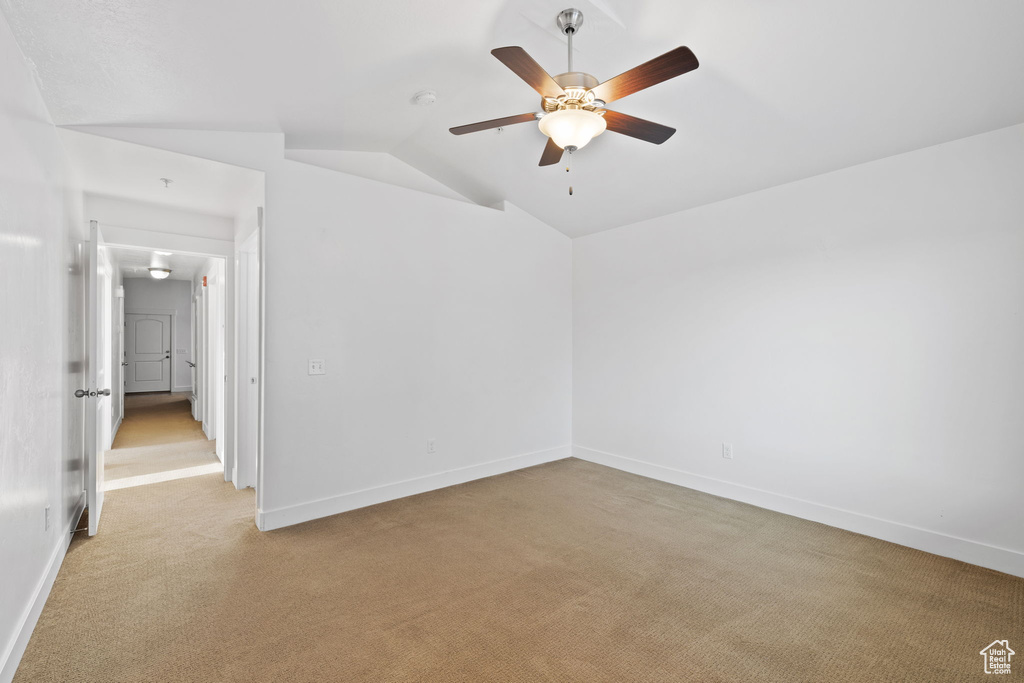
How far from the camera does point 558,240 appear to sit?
17.2 feet

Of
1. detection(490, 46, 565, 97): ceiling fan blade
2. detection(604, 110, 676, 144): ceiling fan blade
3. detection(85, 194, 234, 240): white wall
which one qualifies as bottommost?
detection(85, 194, 234, 240): white wall

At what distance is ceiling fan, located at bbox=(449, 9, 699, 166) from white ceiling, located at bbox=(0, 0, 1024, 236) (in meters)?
0.46

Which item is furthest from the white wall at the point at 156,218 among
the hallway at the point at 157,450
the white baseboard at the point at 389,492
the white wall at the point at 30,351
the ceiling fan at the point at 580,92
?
the ceiling fan at the point at 580,92

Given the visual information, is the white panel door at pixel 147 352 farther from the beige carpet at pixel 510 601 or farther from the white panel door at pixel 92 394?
the white panel door at pixel 92 394

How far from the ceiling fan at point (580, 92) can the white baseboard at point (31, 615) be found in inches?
115

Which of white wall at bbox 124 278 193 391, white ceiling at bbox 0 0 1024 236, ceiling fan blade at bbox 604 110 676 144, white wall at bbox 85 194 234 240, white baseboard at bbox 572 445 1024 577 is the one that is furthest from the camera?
white wall at bbox 124 278 193 391

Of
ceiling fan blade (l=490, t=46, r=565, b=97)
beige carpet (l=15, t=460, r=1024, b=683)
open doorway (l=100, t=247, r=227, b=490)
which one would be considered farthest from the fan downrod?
open doorway (l=100, t=247, r=227, b=490)

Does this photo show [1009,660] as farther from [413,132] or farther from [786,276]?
[413,132]

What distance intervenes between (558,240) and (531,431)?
2.11 metres

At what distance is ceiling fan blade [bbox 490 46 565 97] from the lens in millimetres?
1930

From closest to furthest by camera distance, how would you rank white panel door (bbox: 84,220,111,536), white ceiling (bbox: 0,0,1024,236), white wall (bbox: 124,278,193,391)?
white ceiling (bbox: 0,0,1024,236) → white panel door (bbox: 84,220,111,536) → white wall (bbox: 124,278,193,391)

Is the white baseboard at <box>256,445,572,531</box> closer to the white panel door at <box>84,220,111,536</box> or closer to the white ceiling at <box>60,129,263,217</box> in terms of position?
the white panel door at <box>84,220,111,536</box>

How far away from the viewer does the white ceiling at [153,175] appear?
2.86m

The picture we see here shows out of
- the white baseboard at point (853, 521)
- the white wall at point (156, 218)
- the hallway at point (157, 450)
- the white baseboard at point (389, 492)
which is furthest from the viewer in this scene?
the hallway at point (157, 450)
